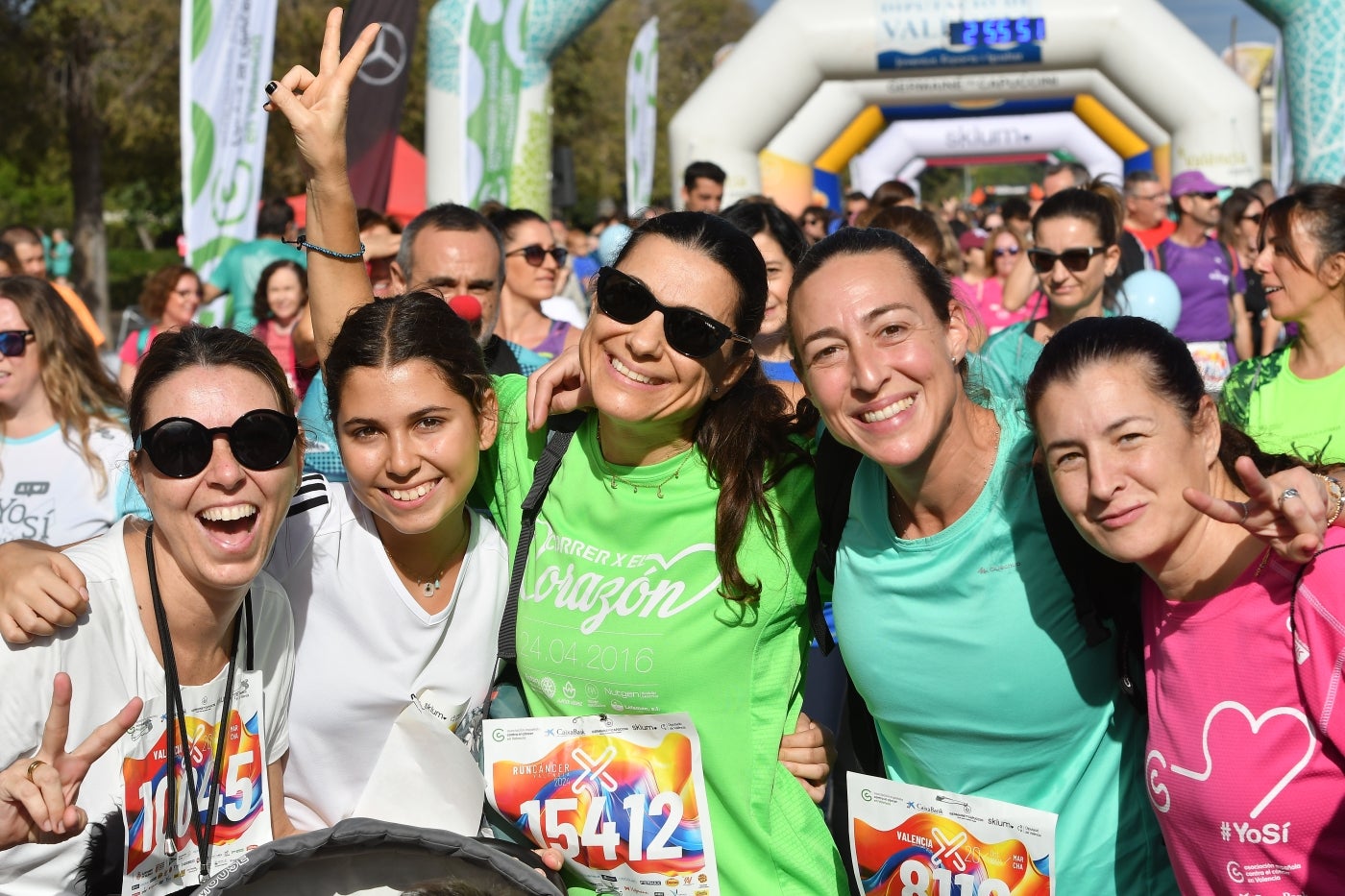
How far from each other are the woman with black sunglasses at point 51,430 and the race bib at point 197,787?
5.69ft

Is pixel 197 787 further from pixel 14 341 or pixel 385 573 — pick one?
pixel 14 341

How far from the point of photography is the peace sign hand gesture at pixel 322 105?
9.27 feet

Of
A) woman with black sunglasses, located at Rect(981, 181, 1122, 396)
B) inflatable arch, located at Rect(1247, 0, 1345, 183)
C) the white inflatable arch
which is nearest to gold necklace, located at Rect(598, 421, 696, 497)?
woman with black sunglasses, located at Rect(981, 181, 1122, 396)

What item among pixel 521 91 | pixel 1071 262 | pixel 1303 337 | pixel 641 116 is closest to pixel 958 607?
pixel 1303 337

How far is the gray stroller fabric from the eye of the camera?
2014 mm

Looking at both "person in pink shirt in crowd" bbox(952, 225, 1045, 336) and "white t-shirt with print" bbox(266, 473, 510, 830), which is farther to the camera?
"person in pink shirt in crowd" bbox(952, 225, 1045, 336)

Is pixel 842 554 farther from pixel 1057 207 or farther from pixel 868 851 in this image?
pixel 1057 207

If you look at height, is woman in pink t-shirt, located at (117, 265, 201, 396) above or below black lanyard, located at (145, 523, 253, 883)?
above

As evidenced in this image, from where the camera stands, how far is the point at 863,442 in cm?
228

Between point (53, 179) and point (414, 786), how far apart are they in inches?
1134

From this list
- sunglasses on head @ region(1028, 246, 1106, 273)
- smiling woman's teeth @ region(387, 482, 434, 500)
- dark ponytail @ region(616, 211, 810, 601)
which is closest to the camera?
dark ponytail @ region(616, 211, 810, 601)

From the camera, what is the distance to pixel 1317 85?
12570 millimetres

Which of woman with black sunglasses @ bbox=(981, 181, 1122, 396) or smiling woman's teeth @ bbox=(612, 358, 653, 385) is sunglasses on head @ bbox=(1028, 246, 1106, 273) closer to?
woman with black sunglasses @ bbox=(981, 181, 1122, 396)

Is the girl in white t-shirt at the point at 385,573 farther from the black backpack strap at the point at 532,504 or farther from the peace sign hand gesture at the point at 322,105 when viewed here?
the peace sign hand gesture at the point at 322,105
